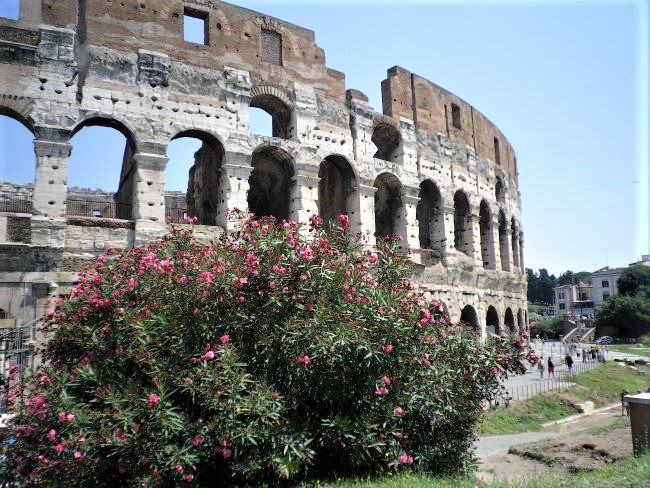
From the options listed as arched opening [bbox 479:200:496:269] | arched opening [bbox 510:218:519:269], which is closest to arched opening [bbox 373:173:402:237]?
arched opening [bbox 479:200:496:269]

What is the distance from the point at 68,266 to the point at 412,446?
295 inches

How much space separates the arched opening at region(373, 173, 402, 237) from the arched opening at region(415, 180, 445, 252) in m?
1.24

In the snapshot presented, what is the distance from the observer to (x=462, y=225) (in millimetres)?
18781

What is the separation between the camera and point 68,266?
10234mm

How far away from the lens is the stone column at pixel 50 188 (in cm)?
1006

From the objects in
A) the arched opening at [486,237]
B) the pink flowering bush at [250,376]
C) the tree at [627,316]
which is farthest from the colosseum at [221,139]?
the tree at [627,316]

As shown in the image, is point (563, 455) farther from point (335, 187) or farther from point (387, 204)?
point (387, 204)

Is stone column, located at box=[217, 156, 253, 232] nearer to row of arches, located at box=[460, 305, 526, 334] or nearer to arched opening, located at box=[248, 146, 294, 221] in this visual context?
arched opening, located at box=[248, 146, 294, 221]

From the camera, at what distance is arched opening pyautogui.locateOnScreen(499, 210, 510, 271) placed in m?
20.9

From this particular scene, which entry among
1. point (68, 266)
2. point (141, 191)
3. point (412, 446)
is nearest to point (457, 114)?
point (141, 191)

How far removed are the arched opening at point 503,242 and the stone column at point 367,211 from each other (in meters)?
8.57

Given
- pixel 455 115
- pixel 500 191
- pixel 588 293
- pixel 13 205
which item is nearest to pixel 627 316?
pixel 588 293

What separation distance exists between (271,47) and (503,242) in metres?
12.4

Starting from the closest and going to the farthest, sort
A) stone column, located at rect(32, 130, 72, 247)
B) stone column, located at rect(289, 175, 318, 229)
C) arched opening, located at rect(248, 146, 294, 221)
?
stone column, located at rect(32, 130, 72, 247) → stone column, located at rect(289, 175, 318, 229) → arched opening, located at rect(248, 146, 294, 221)
